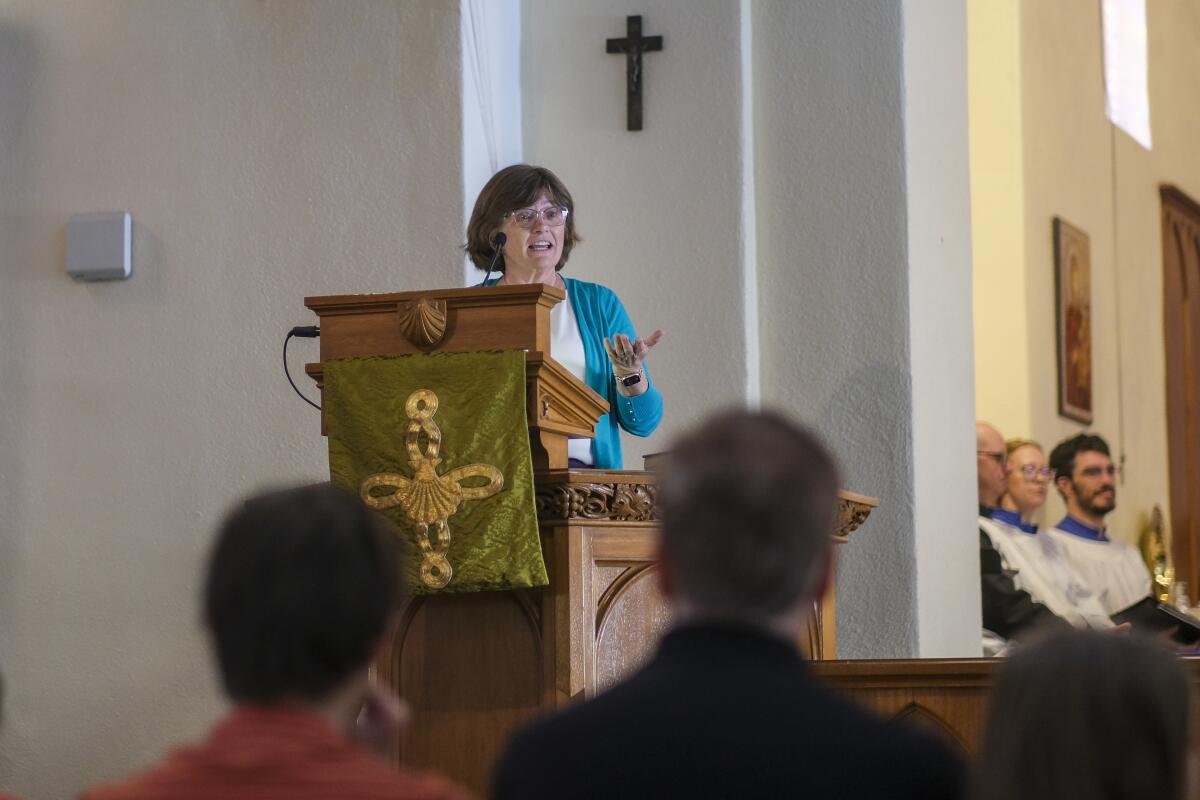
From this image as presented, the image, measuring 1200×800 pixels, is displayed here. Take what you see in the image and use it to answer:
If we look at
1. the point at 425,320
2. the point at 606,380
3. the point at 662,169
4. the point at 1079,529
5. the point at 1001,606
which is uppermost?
the point at 662,169

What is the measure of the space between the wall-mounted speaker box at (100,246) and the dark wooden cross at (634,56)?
1.93 meters

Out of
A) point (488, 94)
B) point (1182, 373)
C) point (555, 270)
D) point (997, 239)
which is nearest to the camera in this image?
point (555, 270)

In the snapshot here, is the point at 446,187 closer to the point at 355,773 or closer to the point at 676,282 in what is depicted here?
the point at 676,282

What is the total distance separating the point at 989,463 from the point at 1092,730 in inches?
286

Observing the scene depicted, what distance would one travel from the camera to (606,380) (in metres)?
5.04

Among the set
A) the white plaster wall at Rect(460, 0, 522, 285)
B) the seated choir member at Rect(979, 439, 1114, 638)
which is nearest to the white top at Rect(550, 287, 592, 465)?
the white plaster wall at Rect(460, 0, 522, 285)

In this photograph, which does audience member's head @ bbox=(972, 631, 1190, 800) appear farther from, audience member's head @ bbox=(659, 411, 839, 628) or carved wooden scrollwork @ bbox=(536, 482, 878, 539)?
carved wooden scrollwork @ bbox=(536, 482, 878, 539)

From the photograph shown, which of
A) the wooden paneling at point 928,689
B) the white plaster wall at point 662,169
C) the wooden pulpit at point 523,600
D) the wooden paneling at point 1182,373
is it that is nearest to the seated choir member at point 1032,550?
the white plaster wall at point 662,169

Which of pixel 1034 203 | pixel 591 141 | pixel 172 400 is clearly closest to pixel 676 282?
pixel 591 141

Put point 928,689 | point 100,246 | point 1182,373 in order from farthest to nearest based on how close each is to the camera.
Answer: point 1182,373, point 100,246, point 928,689

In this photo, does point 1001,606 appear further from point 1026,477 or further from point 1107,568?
point 1107,568

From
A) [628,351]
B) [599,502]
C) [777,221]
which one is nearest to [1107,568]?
[777,221]

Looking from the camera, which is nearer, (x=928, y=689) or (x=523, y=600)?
(x=928, y=689)

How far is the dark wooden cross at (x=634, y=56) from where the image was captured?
22.7ft
